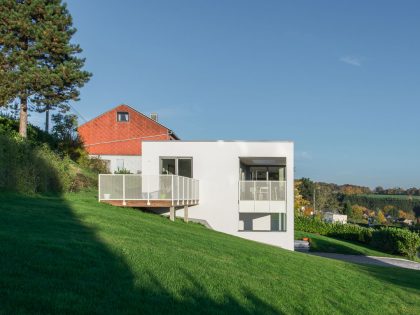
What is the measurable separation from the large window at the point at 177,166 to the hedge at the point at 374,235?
17.4m

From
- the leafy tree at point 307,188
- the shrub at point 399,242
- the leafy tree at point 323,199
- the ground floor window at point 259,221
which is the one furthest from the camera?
the leafy tree at point 307,188

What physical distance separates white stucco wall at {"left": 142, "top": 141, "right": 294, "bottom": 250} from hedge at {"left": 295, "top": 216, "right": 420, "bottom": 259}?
13.3 metres

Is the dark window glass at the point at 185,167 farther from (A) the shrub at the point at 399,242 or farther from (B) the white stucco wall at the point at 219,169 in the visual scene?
(A) the shrub at the point at 399,242

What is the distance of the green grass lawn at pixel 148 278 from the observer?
5.16m

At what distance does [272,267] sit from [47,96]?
63.2 ft

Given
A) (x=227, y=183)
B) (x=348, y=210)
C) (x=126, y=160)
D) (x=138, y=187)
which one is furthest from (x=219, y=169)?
(x=348, y=210)

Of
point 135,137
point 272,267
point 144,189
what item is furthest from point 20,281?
point 135,137

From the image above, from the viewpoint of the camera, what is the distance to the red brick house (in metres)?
42.8

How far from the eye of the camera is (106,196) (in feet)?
57.7

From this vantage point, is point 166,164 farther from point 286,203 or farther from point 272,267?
point 272,267

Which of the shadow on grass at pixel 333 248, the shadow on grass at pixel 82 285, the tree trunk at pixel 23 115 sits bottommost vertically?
the shadow on grass at pixel 333 248

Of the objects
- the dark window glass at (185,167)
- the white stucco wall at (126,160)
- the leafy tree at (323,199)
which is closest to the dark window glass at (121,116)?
the white stucco wall at (126,160)

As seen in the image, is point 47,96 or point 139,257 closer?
point 139,257

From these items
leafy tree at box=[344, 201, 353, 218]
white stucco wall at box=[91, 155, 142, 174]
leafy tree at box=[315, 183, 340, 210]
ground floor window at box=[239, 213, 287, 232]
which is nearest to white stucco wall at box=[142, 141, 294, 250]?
ground floor window at box=[239, 213, 287, 232]
